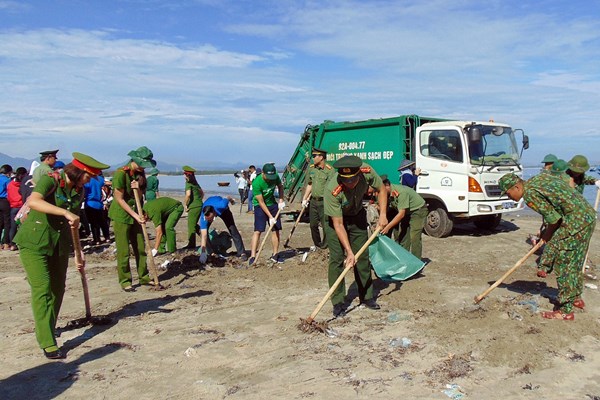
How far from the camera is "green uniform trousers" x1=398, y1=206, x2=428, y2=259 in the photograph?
7457 millimetres

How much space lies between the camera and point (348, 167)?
4961 millimetres

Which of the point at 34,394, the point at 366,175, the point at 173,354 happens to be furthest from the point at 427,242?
the point at 34,394

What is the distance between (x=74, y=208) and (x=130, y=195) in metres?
1.71

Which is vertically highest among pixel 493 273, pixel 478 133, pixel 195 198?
pixel 478 133

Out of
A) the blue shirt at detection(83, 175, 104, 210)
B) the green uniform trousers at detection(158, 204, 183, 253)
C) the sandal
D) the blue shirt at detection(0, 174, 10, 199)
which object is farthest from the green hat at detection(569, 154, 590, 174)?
the blue shirt at detection(0, 174, 10, 199)

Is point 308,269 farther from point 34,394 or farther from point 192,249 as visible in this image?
point 34,394

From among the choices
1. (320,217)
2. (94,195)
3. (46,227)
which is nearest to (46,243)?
(46,227)

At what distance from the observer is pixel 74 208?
4.96 m

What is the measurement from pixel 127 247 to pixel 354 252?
9.73 feet

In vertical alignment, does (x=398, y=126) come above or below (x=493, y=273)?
above

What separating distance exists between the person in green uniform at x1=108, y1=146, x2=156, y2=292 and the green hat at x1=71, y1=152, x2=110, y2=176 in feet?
5.62

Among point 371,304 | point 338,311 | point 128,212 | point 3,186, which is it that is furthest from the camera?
point 3,186

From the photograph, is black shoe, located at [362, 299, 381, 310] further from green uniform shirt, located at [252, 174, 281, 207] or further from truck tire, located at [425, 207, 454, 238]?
truck tire, located at [425, 207, 454, 238]

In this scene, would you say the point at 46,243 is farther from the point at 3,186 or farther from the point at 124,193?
the point at 3,186
